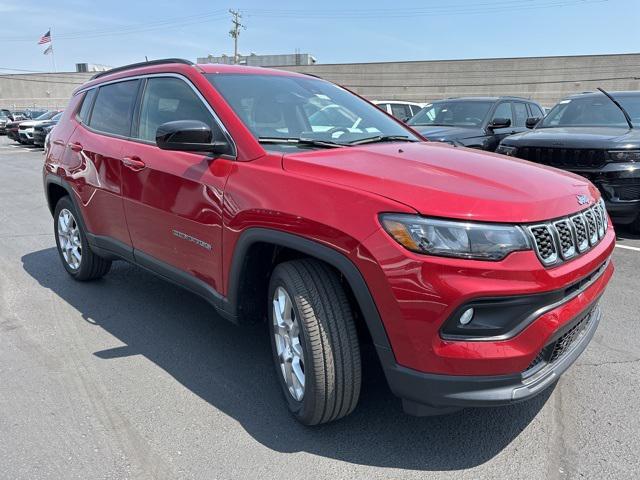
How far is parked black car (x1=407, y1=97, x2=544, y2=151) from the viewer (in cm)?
805

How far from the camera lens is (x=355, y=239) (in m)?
2.10

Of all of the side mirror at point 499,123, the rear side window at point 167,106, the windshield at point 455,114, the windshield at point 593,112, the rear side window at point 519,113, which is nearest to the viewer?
the rear side window at point 167,106

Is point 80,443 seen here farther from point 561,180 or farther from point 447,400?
point 561,180

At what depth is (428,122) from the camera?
30.3 ft

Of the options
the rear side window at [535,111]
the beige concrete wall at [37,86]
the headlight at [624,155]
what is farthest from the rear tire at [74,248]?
the beige concrete wall at [37,86]

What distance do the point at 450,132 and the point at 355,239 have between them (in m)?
6.48

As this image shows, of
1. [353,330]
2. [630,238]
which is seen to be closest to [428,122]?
[630,238]

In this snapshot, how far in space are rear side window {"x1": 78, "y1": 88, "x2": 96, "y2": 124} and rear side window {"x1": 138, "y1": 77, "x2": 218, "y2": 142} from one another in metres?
1.07

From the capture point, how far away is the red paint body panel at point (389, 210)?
1985 mm

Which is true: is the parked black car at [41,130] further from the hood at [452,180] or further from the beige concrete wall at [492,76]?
the beige concrete wall at [492,76]

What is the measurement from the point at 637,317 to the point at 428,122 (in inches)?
236

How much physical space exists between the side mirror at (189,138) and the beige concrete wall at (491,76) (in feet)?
141

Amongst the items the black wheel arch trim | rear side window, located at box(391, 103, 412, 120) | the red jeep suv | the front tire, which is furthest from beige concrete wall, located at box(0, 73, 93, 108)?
the front tire

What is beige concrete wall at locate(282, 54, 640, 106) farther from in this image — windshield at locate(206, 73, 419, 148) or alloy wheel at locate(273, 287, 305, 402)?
alloy wheel at locate(273, 287, 305, 402)
